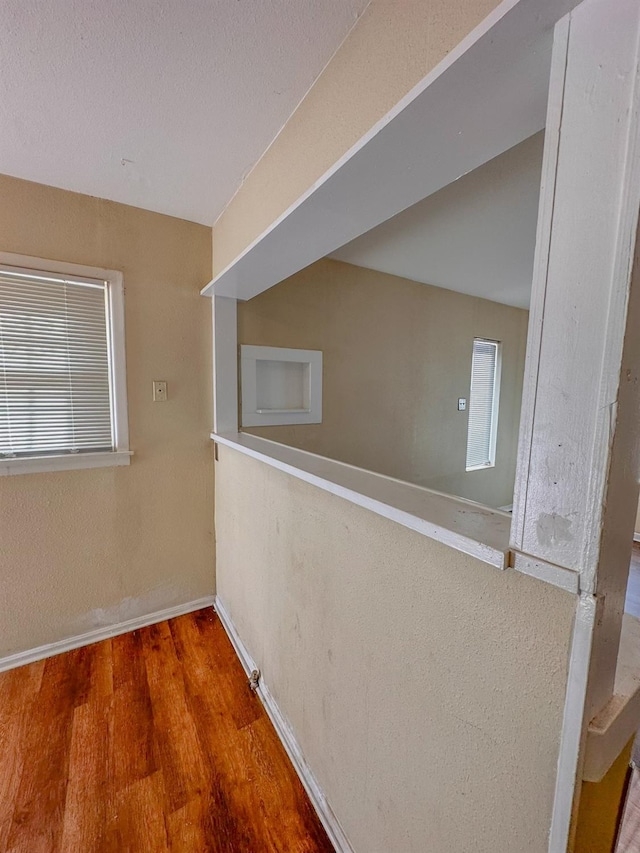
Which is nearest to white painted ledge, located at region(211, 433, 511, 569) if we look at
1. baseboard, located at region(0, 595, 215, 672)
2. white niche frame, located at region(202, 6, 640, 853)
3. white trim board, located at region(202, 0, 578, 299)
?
white niche frame, located at region(202, 6, 640, 853)

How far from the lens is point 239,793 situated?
1.17 m

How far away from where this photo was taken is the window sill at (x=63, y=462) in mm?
1581

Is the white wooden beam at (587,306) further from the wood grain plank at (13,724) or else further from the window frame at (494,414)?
the window frame at (494,414)

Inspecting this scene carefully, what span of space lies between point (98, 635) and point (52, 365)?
1.46 meters

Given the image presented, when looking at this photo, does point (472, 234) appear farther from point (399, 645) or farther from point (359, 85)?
point (399, 645)

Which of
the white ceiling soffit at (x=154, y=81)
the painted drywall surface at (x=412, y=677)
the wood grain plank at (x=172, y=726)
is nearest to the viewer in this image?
the painted drywall surface at (x=412, y=677)

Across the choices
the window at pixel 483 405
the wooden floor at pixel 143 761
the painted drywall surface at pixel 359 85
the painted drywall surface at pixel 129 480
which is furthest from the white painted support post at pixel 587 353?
the window at pixel 483 405

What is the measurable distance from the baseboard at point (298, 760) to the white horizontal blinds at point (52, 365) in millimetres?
1313

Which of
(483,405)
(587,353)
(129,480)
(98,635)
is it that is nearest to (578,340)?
(587,353)

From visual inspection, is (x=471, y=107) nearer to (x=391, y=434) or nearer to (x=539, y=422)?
(x=539, y=422)

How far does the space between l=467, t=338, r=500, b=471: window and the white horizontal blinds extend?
300cm

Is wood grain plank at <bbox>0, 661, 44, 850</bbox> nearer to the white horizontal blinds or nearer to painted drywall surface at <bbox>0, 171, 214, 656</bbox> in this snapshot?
painted drywall surface at <bbox>0, 171, 214, 656</bbox>

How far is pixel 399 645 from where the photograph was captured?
79cm

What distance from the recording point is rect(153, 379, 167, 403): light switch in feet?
6.10
